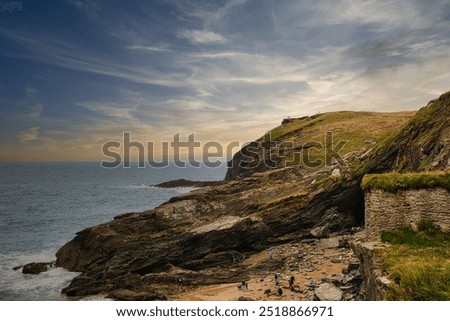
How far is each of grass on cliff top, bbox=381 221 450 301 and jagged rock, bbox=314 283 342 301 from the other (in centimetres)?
325

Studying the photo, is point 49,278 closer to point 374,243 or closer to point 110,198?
point 374,243

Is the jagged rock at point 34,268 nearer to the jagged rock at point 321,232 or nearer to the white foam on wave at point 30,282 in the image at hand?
the white foam on wave at point 30,282

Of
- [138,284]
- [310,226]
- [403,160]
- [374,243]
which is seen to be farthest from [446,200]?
[138,284]

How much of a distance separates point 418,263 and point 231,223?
18.8m

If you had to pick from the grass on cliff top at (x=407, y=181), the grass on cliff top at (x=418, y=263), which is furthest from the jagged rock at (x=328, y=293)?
the grass on cliff top at (x=407, y=181)

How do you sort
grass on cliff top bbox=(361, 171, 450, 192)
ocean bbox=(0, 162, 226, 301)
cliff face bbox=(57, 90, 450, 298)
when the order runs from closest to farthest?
grass on cliff top bbox=(361, 171, 450, 192)
cliff face bbox=(57, 90, 450, 298)
ocean bbox=(0, 162, 226, 301)

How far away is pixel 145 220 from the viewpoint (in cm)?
3278

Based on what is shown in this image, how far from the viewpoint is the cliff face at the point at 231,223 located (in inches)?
854

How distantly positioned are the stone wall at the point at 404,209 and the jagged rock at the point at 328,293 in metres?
2.86

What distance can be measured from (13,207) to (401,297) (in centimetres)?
7595

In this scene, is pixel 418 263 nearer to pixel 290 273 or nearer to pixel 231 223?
pixel 290 273

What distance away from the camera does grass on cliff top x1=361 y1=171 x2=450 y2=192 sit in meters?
11.1

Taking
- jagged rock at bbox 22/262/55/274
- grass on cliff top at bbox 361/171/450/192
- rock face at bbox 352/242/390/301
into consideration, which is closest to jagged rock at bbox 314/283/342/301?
rock face at bbox 352/242/390/301

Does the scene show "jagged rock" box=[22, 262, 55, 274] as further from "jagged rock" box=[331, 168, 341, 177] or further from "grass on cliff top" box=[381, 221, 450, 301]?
"grass on cliff top" box=[381, 221, 450, 301]
